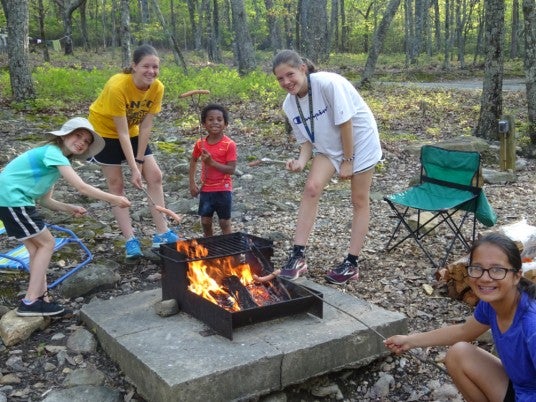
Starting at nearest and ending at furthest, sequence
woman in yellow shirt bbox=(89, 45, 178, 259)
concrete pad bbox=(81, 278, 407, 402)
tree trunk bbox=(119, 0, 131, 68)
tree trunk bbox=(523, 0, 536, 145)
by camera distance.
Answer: concrete pad bbox=(81, 278, 407, 402), woman in yellow shirt bbox=(89, 45, 178, 259), tree trunk bbox=(523, 0, 536, 145), tree trunk bbox=(119, 0, 131, 68)

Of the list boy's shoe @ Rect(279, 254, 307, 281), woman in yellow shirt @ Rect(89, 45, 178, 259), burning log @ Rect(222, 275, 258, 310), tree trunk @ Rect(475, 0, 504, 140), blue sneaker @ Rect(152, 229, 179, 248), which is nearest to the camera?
burning log @ Rect(222, 275, 258, 310)

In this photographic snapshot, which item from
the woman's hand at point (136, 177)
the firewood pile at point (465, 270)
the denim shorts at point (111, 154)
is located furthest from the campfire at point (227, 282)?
the firewood pile at point (465, 270)

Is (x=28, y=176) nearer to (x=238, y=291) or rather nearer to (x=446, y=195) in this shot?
(x=238, y=291)

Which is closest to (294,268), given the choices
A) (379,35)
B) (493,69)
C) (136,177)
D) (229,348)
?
(229,348)

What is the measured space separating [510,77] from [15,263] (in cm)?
2150

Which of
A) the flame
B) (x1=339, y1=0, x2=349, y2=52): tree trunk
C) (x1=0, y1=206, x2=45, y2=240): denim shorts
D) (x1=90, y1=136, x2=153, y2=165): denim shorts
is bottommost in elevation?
the flame

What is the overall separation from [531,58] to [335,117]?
6776mm

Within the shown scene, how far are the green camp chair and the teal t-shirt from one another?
311 cm

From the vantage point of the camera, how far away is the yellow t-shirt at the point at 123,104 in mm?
4812

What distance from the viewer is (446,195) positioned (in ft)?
18.4

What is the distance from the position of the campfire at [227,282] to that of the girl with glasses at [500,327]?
1.44 metres

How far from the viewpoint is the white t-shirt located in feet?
14.3

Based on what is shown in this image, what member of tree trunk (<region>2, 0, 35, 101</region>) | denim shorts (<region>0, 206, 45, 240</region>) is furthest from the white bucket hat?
tree trunk (<region>2, 0, 35, 101</region>)

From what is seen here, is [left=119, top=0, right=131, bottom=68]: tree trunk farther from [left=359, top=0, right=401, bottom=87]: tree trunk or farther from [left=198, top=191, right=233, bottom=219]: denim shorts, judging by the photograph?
[left=198, top=191, right=233, bottom=219]: denim shorts
